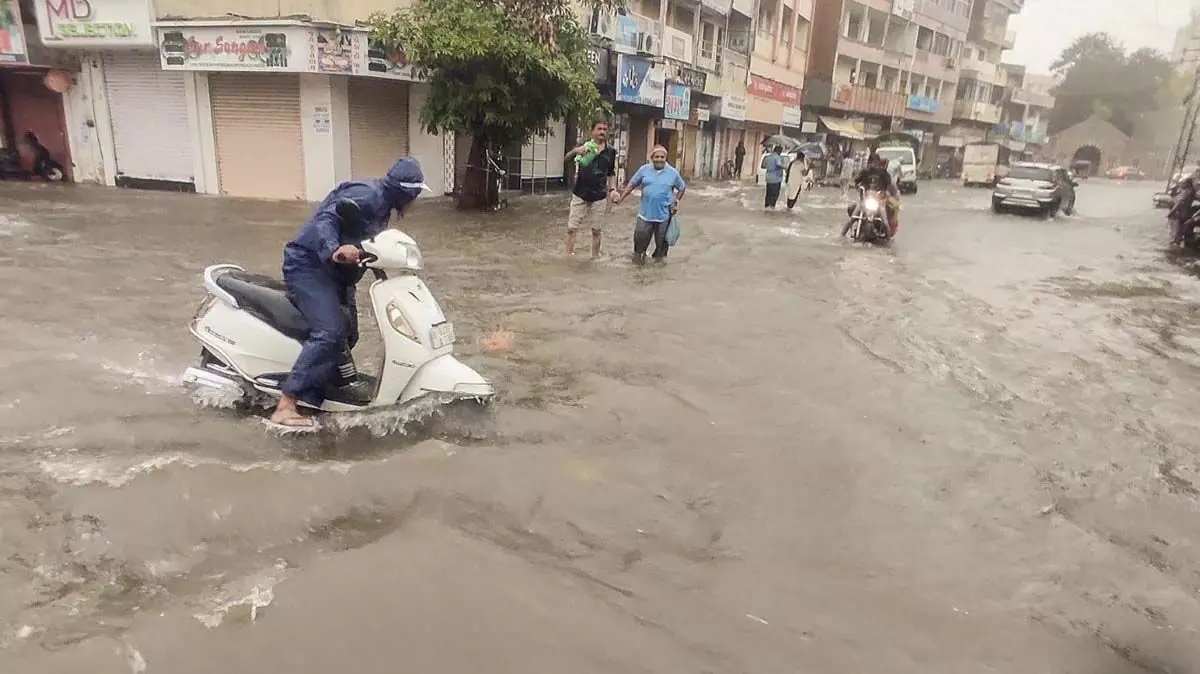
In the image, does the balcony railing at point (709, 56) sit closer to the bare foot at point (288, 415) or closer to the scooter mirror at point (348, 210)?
the scooter mirror at point (348, 210)

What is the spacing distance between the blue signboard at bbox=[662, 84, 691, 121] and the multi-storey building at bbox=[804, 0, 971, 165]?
18.3 m

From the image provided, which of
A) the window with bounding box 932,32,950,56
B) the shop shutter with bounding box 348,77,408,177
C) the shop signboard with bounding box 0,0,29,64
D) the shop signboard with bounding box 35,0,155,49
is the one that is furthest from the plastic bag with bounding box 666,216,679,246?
the window with bounding box 932,32,950,56

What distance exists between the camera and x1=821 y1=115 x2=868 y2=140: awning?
140 ft

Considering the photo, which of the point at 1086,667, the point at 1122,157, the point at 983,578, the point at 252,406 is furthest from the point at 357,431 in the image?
the point at 1122,157

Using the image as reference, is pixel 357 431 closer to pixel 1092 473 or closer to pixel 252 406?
pixel 252 406

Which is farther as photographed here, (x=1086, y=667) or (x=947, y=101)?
(x=947, y=101)

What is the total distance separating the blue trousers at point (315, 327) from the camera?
405cm

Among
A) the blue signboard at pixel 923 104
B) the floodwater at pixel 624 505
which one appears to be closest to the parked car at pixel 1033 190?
the floodwater at pixel 624 505

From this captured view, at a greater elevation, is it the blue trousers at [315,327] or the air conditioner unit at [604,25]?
the air conditioner unit at [604,25]

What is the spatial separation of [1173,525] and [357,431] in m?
4.36

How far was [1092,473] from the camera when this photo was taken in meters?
4.53

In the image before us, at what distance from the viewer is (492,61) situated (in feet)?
44.5

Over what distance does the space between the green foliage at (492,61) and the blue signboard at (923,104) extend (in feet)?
136

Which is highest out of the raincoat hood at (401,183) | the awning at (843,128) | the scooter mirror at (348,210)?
the awning at (843,128)
